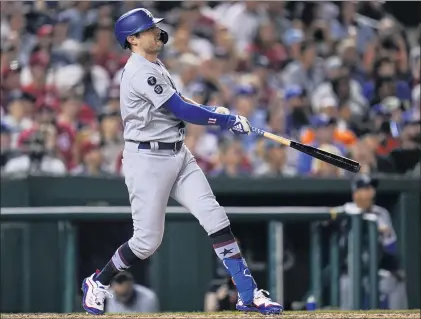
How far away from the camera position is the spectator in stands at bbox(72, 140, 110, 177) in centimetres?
909

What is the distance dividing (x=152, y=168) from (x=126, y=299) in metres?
2.60

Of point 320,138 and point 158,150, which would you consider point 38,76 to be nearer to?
point 320,138

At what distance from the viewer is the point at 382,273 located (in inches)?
348

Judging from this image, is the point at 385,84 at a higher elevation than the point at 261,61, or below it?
below

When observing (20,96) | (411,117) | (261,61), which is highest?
(261,61)

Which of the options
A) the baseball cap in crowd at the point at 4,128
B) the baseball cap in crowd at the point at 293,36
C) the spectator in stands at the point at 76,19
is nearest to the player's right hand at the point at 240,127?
the baseball cap in crowd at the point at 4,128

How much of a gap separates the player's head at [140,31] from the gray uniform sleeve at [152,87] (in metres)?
0.19

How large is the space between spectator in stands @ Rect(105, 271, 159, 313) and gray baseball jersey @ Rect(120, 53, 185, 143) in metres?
2.55

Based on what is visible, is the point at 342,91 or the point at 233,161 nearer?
the point at 233,161

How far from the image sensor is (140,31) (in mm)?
5762

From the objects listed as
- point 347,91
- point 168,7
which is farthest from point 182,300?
point 168,7

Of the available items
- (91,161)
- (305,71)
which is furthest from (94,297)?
(305,71)

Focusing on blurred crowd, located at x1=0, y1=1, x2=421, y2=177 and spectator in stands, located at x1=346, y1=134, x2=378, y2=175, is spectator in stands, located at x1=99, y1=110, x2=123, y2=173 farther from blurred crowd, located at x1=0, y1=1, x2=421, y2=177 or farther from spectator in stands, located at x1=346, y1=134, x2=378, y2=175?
spectator in stands, located at x1=346, y1=134, x2=378, y2=175

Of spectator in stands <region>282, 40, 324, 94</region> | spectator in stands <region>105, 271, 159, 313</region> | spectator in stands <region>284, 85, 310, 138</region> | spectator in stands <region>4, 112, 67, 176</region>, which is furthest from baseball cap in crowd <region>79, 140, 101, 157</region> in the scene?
spectator in stands <region>282, 40, 324, 94</region>
